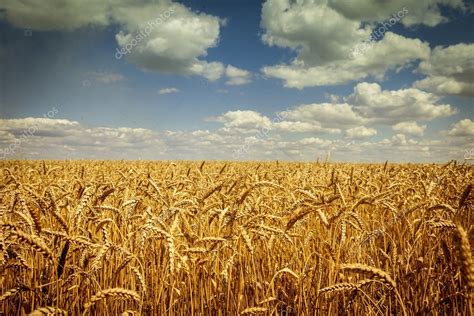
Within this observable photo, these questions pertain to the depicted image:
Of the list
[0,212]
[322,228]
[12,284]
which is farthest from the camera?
[322,228]

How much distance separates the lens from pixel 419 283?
3201mm

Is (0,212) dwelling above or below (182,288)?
above

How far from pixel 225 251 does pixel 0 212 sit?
2.16 m

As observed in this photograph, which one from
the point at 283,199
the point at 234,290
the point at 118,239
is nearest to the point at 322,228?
the point at 283,199

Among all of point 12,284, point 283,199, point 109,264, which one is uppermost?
point 283,199

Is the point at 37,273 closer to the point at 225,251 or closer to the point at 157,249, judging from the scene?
the point at 157,249

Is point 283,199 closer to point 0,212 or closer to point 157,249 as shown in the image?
point 157,249

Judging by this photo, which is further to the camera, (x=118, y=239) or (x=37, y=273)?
(x=118, y=239)

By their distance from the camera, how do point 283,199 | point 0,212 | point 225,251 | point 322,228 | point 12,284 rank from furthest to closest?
point 283,199 < point 322,228 < point 225,251 < point 12,284 < point 0,212

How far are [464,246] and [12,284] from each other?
3934mm

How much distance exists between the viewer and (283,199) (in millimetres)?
4984

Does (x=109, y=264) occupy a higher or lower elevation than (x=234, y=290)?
higher

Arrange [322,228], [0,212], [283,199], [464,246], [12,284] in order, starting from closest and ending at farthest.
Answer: [464,246], [0,212], [12,284], [322,228], [283,199]

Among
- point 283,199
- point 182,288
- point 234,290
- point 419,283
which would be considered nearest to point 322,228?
point 283,199
